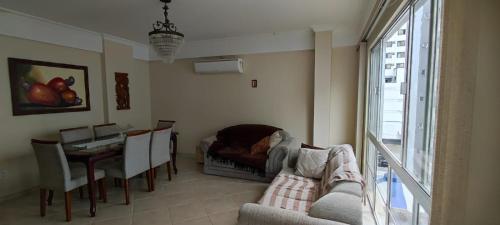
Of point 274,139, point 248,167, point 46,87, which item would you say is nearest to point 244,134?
point 274,139

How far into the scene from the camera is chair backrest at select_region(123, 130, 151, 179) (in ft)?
9.24

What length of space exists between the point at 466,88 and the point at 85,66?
474 centimetres

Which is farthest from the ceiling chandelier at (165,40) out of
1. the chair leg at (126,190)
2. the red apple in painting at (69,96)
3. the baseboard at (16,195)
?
the baseboard at (16,195)

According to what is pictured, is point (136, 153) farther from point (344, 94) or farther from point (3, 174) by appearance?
point (344, 94)

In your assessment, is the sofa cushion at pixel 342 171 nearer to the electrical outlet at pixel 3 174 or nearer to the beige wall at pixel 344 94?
the beige wall at pixel 344 94

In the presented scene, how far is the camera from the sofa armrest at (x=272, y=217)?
4.25ft

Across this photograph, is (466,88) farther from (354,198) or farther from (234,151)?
(234,151)

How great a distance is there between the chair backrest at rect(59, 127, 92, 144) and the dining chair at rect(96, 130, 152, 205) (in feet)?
2.05

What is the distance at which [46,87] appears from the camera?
3334 mm

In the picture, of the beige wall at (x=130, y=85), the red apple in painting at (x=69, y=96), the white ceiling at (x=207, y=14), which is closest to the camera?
the white ceiling at (x=207, y=14)

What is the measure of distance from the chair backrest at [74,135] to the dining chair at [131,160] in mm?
626

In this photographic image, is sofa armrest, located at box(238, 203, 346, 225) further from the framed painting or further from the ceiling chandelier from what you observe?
the framed painting

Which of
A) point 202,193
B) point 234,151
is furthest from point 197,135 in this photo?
point 202,193

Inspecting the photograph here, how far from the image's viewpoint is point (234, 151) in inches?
152
